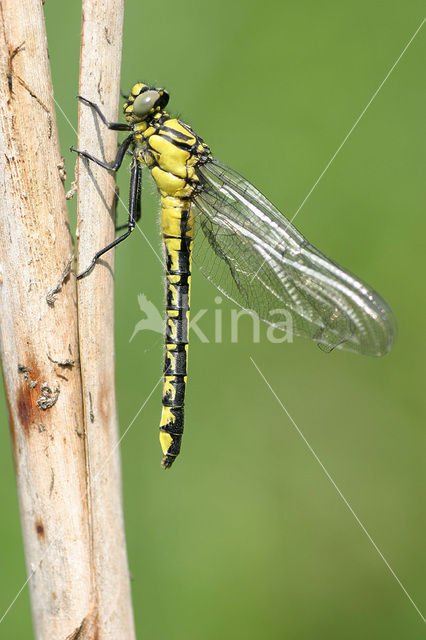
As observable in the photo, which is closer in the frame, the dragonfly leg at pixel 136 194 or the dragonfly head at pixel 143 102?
the dragonfly head at pixel 143 102

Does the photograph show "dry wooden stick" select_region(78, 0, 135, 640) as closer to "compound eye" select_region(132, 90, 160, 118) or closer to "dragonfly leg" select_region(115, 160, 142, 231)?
"compound eye" select_region(132, 90, 160, 118)

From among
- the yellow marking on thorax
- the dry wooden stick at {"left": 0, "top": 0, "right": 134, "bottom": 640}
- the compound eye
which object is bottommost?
the yellow marking on thorax

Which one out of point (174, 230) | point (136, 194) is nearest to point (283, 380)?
point (174, 230)

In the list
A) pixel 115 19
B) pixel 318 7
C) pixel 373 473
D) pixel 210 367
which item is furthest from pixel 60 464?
pixel 318 7

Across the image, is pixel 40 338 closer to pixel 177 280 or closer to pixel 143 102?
pixel 177 280

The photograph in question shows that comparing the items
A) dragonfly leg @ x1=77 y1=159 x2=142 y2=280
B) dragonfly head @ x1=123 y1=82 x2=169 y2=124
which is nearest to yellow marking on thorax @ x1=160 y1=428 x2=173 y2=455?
dragonfly leg @ x1=77 y1=159 x2=142 y2=280

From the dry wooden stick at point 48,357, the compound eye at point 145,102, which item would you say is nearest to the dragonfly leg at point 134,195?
the compound eye at point 145,102

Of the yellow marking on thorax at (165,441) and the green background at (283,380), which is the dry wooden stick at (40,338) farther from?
the green background at (283,380)
